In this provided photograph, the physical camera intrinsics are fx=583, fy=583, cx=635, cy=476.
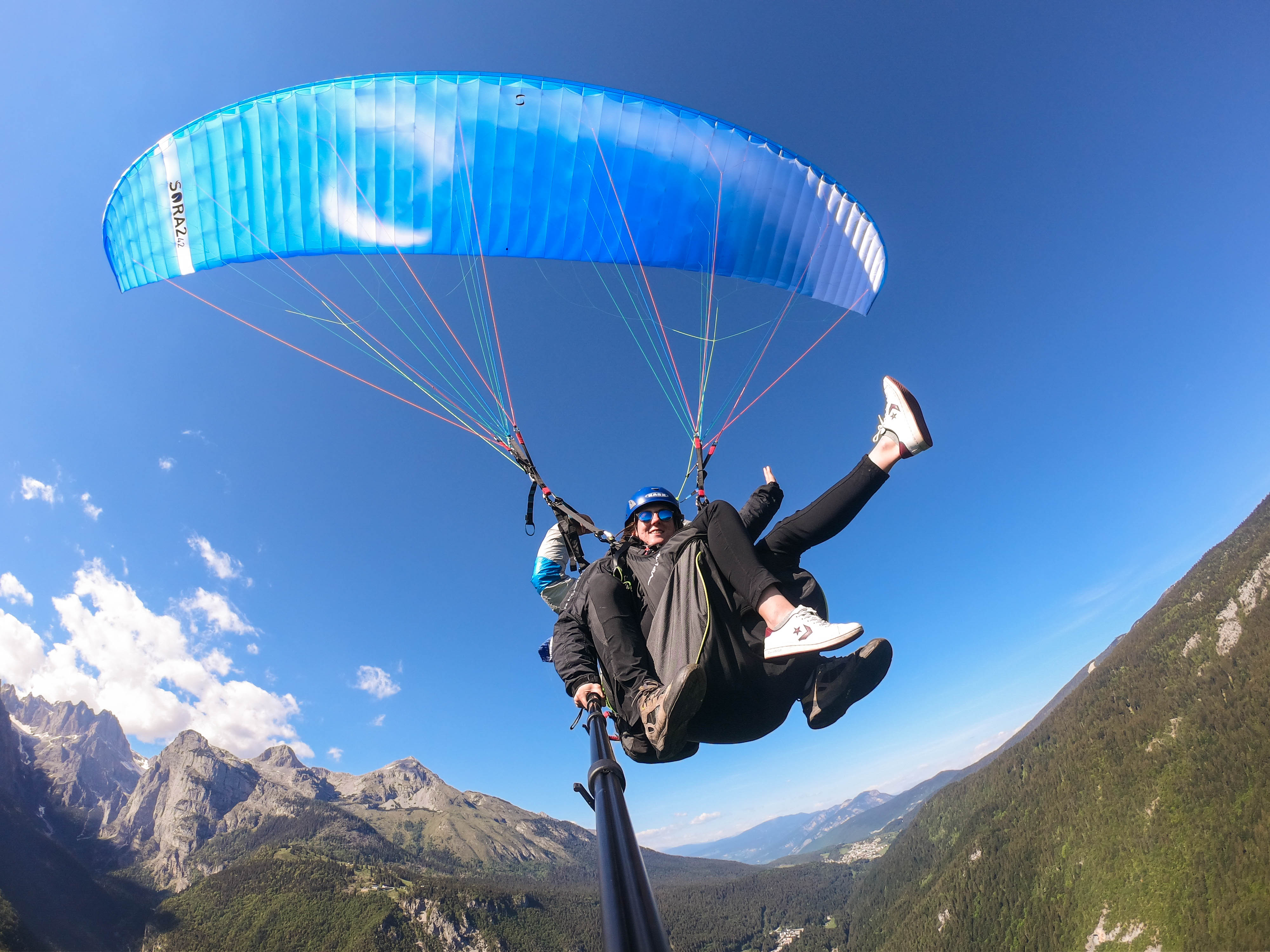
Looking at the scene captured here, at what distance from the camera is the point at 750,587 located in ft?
10.5

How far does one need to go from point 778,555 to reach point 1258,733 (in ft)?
441

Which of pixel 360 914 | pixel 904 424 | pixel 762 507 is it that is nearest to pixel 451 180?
pixel 762 507

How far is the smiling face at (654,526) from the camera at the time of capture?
4.44 meters

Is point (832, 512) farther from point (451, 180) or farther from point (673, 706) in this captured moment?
point (451, 180)

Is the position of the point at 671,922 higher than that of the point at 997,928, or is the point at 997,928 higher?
the point at 671,922

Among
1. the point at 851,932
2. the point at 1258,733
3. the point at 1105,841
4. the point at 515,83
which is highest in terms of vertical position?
Result: the point at 515,83

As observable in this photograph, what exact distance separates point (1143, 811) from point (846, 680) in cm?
13595

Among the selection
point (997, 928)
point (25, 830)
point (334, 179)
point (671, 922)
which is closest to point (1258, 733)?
point (997, 928)

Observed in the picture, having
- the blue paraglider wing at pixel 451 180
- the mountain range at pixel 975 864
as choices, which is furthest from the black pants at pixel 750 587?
the mountain range at pixel 975 864

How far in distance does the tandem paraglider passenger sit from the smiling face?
0.78m

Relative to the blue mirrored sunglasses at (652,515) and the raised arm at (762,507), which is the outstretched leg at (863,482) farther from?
the blue mirrored sunglasses at (652,515)

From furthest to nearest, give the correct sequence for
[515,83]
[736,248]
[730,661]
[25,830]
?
1. [25,830]
2. [736,248]
3. [515,83]
4. [730,661]

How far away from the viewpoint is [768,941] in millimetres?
176500

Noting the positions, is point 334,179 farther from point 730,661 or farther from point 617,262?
point 730,661
